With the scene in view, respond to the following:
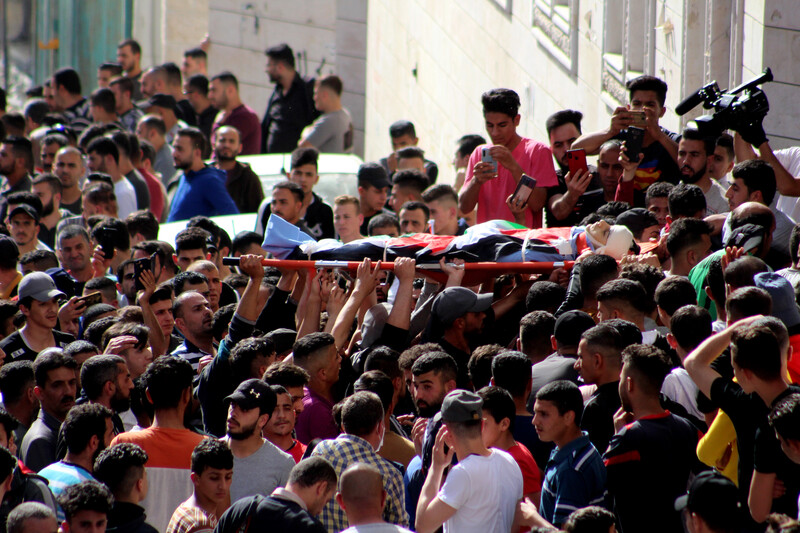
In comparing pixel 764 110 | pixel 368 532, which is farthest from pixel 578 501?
pixel 764 110

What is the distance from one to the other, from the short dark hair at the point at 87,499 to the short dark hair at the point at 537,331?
91.2 inches

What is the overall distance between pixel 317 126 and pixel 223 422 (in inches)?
330

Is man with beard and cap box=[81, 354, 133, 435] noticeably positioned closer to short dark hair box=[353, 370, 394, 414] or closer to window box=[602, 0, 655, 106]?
short dark hair box=[353, 370, 394, 414]

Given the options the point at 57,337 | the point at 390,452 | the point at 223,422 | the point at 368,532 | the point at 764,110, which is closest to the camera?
the point at 368,532

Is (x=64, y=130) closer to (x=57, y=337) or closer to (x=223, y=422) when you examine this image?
(x=57, y=337)

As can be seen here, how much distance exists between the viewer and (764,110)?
24.8 feet

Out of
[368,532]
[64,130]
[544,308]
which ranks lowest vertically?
[368,532]

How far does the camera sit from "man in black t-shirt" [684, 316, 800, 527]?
4.81 m

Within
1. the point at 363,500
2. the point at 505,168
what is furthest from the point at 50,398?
the point at 505,168

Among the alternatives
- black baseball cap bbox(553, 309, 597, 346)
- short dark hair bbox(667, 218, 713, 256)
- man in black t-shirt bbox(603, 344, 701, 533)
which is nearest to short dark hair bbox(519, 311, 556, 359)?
black baseball cap bbox(553, 309, 597, 346)

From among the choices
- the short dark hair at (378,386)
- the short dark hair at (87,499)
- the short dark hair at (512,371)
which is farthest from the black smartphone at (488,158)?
the short dark hair at (87,499)

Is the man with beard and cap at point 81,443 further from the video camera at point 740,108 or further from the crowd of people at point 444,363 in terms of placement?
the video camera at point 740,108

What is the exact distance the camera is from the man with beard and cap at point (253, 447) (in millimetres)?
5828

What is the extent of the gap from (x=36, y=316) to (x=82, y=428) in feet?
7.90
